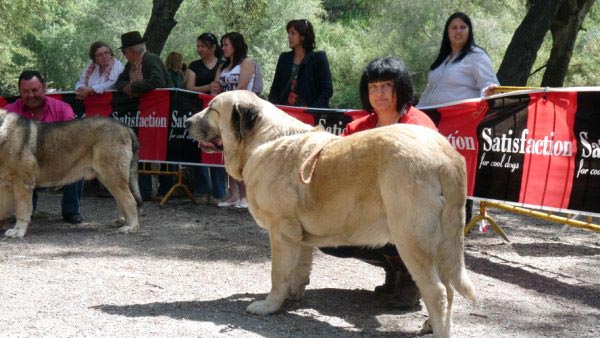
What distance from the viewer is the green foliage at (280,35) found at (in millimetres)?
31941

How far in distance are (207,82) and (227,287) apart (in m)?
5.07

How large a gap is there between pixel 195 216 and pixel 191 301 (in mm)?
4213

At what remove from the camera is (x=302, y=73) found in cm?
907

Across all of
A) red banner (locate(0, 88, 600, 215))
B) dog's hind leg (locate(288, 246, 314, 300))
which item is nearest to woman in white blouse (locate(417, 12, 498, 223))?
red banner (locate(0, 88, 600, 215))

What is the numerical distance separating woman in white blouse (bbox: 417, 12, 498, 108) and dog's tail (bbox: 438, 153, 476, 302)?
11.4 feet

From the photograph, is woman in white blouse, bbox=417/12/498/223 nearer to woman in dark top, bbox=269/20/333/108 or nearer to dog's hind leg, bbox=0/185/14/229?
woman in dark top, bbox=269/20/333/108

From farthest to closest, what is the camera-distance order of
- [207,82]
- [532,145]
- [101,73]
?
1. [101,73]
2. [207,82]
3. [532,145]

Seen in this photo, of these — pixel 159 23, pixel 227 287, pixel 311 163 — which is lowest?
pixel 227 287

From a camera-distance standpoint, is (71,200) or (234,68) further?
(234,68)

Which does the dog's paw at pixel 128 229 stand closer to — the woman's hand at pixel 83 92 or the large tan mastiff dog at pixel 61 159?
the large tan mastiff dog at pixel 61 159

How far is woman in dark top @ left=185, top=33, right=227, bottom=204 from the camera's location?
10172mm

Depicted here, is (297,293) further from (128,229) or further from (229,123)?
(128,229)

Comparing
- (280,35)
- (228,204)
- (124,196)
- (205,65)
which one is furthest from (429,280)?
(280,35)

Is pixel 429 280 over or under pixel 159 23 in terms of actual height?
under
